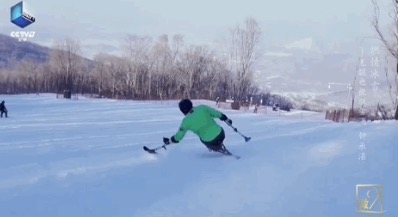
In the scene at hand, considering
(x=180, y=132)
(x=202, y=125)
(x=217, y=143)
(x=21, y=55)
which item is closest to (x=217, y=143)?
(x=217, y=143)

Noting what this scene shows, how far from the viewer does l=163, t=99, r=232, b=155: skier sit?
24.9 ft

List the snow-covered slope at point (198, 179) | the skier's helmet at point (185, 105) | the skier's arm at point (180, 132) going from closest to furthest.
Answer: the snow-covered slope at point (198, 179)
the skier's helmet at point (185, 105)
the skier's arm at point (180, 132)

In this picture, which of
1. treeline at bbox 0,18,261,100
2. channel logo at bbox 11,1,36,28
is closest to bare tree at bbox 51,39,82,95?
treeline at bbox 0,18,261,100

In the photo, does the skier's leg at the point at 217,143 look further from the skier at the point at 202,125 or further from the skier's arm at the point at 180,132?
the skier's arm at the point at 180,132

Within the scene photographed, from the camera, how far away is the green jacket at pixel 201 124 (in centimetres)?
759

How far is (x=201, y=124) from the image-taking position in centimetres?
769

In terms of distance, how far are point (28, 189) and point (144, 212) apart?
5.68 feet

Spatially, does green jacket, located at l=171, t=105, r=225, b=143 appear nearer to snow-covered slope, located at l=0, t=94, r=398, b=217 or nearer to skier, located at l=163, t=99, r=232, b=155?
skier, located at l=163, t=99, r=232, b=155

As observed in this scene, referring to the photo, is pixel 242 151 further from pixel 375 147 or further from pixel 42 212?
pixel 42 212

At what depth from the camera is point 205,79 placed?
2373 inches

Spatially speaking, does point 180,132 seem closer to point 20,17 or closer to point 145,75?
point 20,17

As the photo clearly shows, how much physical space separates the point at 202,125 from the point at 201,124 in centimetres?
3

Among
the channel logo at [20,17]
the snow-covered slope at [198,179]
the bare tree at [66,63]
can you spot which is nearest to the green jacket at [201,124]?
the snow-covered slope at [198,179]

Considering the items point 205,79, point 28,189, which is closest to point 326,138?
point 28,189
